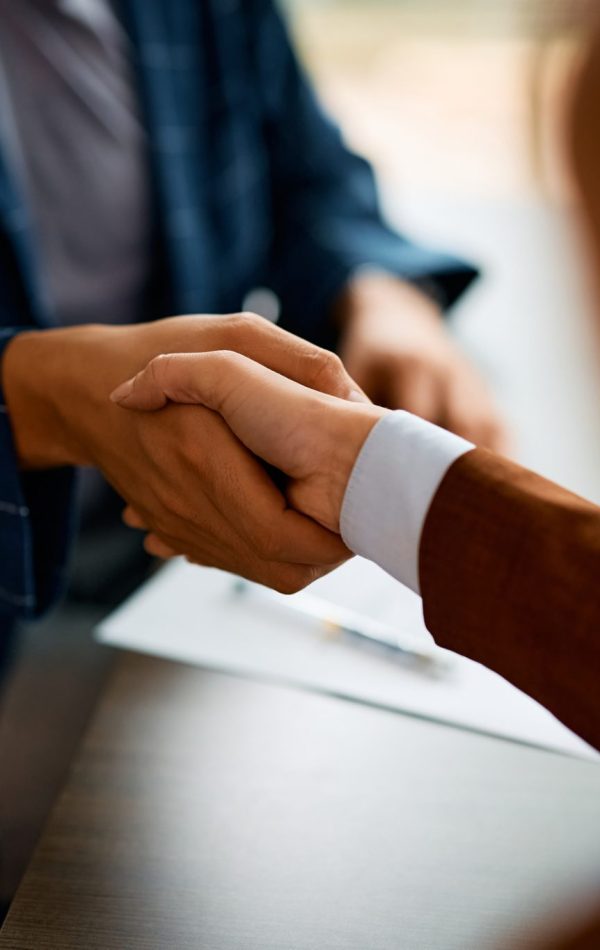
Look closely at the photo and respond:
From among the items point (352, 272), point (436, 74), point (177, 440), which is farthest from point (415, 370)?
point (436, 74)

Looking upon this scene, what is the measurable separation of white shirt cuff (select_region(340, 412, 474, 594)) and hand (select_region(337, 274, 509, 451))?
0.30 m

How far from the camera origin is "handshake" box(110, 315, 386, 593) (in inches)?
14.1

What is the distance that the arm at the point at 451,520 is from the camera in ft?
0.96

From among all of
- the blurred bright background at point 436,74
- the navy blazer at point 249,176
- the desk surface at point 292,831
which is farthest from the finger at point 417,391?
the blurred bright background at point 436,74

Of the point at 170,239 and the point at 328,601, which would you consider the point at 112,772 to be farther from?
the point at 170,239

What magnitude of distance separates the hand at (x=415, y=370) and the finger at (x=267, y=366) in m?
0.25

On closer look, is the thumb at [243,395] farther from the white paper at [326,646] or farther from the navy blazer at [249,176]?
the navy blazer at [249,176]

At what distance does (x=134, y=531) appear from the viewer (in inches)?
32.0

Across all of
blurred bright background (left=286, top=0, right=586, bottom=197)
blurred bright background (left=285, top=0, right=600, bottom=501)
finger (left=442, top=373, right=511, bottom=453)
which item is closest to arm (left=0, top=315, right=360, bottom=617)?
blurred bright background (left=285, top=0, right=600, bottom=501)

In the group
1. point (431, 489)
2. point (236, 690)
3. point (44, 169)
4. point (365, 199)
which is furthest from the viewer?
point (365, 199)

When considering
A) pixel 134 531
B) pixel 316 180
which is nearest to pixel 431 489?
pixel 134 531

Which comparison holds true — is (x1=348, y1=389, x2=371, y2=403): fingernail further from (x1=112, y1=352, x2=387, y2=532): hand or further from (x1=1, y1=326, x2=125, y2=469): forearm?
(x1=1, y1=326, x2=125, y2=469): forearm

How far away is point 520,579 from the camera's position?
30 cm

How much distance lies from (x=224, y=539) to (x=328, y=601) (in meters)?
0.10
